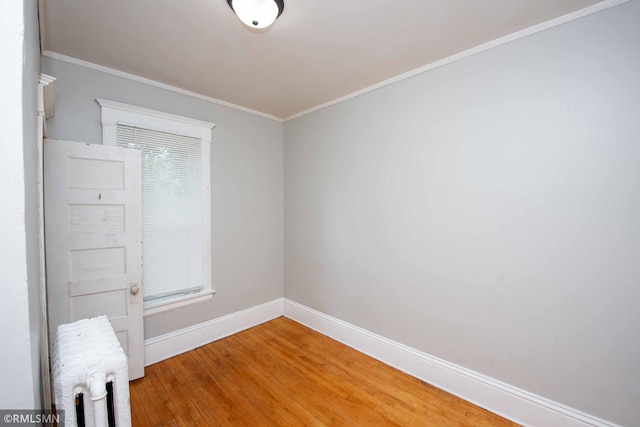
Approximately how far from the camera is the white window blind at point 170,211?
2.53 metres

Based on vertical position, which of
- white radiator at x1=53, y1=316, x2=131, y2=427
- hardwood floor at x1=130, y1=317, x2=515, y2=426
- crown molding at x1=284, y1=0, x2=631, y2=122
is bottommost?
hardwood floor at x1=130, y1=317, x2=515, y2=426

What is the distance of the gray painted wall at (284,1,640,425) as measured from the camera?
1.56 meters

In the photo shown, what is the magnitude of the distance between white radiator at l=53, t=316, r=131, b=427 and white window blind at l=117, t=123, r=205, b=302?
4.58ft

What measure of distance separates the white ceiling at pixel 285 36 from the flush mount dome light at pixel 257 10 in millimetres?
127

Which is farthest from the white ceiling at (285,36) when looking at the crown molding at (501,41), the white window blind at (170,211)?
the white window blind at (170,211)

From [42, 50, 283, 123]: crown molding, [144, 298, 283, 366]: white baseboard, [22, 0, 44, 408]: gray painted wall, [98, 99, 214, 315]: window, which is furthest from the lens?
[144, 298, 283, 366]: white baseboard

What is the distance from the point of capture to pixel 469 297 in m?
2.09

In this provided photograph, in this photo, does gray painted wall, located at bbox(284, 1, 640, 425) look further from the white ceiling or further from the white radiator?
the white radiator

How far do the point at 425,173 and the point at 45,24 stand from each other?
3015 millimetres

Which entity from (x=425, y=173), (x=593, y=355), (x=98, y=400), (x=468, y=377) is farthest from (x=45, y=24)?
(x=593, y=355)

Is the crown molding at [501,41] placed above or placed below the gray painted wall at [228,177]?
above

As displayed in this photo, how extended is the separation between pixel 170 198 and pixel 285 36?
1905mm

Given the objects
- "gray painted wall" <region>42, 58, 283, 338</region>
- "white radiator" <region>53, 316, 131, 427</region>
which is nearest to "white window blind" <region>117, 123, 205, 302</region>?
"gray painted wall" <region>42, 58, 283, 338</region>

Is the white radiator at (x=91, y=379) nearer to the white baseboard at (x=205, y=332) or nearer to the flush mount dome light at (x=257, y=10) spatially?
the white baseboard at (x=205, y=332)
